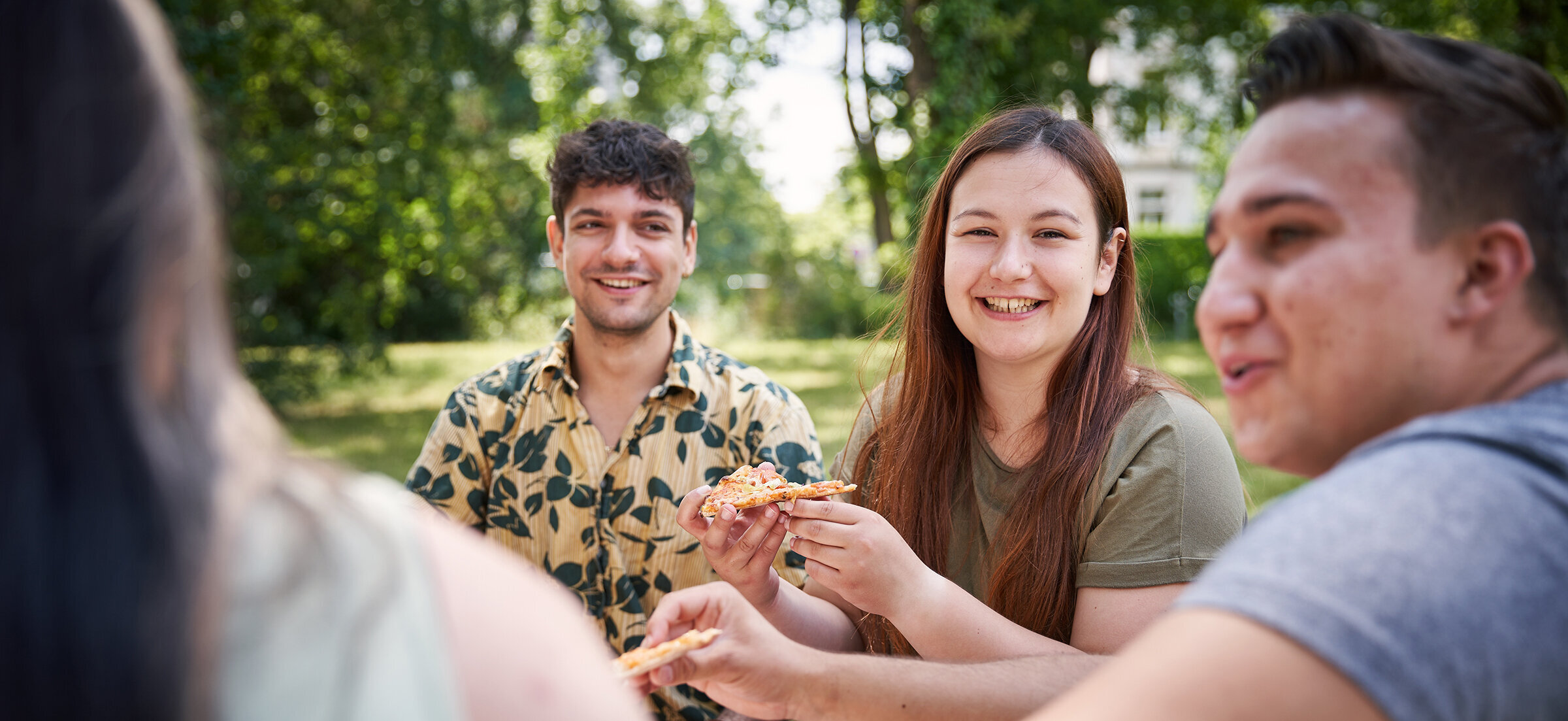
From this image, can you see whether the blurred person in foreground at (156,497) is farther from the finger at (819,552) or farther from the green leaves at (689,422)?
the green leaves at (689,422)

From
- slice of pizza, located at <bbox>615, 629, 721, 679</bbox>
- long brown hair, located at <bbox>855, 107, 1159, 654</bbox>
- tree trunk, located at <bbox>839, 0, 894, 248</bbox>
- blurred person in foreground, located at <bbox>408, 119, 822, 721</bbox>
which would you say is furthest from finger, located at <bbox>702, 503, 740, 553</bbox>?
tree trunk, located at <bbox>839, 0, 894, 248</bbox>

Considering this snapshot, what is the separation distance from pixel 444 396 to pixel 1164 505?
12.7m

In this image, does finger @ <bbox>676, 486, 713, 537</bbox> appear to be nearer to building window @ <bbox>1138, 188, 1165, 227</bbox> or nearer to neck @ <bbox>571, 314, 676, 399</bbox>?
neck @ <bbox>571, 314, 676, 399</bbox>

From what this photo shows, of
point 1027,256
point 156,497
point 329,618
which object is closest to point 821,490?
point 1027,256

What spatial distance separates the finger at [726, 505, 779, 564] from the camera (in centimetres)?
273

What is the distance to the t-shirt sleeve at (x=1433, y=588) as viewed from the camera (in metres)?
1.06

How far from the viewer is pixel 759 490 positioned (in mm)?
2889

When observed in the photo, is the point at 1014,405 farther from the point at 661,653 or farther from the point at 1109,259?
the point at 661,653

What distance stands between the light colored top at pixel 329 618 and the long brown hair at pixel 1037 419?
80.6 inches

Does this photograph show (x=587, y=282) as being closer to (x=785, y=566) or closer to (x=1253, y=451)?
(x=785, y=566)

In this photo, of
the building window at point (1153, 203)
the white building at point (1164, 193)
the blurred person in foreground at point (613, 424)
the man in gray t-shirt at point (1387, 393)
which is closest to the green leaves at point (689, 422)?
the blurred person in foreground at point (613, 424)

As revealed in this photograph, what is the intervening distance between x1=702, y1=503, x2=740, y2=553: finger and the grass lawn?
1.46 metres

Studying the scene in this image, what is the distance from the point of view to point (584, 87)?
18062mm

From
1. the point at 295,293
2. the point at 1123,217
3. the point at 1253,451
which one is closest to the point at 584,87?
the point at 295,293
